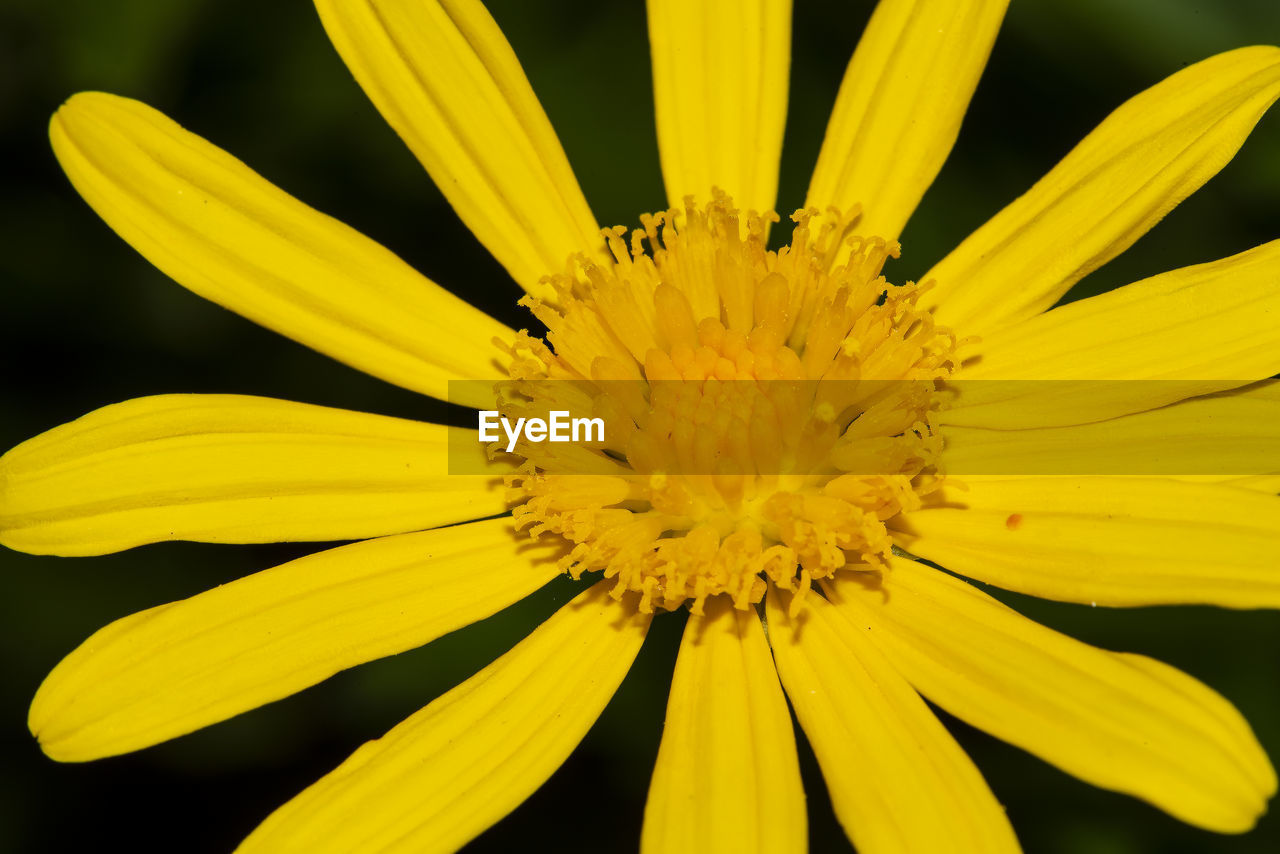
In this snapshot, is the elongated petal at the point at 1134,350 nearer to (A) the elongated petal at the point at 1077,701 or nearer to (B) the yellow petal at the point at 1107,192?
(B) the yellow petal at the point at 1107,192

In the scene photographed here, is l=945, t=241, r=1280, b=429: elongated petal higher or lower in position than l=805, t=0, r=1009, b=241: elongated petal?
lower

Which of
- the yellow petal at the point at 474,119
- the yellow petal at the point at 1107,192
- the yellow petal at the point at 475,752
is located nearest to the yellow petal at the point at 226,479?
the yellow petal at the point at 475,752

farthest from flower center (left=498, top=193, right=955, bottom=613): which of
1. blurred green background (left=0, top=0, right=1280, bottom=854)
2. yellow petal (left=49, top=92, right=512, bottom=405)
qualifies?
blurred green background (left=0, top=0, right=1280, bottom=854)

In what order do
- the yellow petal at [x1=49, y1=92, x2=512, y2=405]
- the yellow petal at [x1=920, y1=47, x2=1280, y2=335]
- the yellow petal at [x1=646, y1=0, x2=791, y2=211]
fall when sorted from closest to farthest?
the yellow petal at [x1=920, y1=47, x2=1280, y2=335] < the yellow petal at [x1=49, y1=92, x2=512, y2=405] < the yellow petal at [x1=646, y1=0, x2=791, y2=211]

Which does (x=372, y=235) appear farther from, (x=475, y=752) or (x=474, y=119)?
(x=475, y=752)

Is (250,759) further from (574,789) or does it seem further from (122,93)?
(122,93)

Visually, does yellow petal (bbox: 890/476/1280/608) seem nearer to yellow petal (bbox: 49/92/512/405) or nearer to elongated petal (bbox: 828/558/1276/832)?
elongated petal (bbox: 828/558/1276/832)

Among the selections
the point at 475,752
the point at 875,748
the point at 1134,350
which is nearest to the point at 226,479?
the point at 475,752
